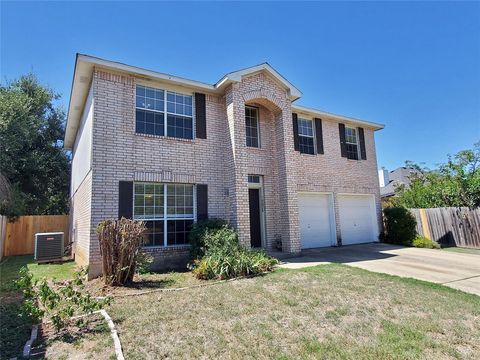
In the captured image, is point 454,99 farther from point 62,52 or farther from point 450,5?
point 62,52

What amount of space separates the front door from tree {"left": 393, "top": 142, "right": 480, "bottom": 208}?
10120mm

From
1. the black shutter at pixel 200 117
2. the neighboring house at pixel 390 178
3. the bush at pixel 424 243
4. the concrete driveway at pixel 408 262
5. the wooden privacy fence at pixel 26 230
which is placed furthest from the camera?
the neighboring house at pixel 390 178

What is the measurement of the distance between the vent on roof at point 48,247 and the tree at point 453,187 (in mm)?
17485

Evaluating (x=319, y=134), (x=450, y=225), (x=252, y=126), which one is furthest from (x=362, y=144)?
(x=252, y=126)

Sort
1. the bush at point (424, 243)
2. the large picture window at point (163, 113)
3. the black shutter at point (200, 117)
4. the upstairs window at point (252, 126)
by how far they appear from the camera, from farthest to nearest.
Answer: the bush at point (424, 243)
the upstairs window at point (252, 126)
the black shutter at point (200, 117)
the large picture window at point (163, 113)

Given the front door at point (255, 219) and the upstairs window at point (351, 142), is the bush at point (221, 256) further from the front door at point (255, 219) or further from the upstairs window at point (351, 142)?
the upstairs window at point (351, 142)

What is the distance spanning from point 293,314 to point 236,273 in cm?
281

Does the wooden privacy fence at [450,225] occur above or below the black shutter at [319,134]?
below

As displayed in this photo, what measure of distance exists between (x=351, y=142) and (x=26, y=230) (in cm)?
1798

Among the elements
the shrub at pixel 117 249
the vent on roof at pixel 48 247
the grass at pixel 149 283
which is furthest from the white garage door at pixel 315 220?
the vent on roof at pixel 48 247

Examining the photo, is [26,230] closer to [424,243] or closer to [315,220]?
[315,220]

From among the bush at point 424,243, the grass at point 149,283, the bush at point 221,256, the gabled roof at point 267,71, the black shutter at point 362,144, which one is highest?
the gabled roof at point 267,71

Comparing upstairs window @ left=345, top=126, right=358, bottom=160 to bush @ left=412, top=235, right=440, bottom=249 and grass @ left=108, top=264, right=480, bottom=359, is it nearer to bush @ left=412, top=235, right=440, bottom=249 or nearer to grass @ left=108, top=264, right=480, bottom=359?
bush @ left=412, top=235, right=440, bottom=249

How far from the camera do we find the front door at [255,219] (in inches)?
429
